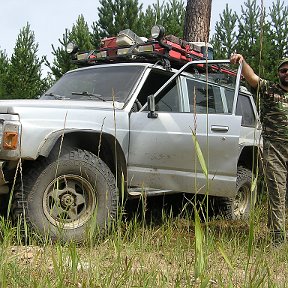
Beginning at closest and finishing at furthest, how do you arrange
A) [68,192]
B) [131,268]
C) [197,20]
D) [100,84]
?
[131,268]
[68,192]
[100,84]
[197,20]

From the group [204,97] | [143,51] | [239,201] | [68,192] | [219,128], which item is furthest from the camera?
[239,201]

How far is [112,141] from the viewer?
397 cm

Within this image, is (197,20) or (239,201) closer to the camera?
(239,201)

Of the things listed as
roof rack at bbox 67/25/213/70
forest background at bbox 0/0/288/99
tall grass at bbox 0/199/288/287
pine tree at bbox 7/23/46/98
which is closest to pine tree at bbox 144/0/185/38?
forest background at bbox 0/0/288/99

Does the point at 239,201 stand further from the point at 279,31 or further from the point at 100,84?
the point at 279,31

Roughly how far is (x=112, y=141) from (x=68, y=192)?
24.2 inches

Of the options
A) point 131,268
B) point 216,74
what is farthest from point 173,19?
point 131,268

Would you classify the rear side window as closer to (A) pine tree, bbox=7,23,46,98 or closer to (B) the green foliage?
(B) the green foliage

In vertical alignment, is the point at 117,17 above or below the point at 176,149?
above

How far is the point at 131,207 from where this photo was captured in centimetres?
545

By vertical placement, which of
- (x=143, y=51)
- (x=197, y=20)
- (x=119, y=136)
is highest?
(x=197, y=20)

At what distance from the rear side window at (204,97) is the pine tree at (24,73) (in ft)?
34.6

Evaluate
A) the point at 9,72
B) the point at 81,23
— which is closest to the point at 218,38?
the point at 81,23

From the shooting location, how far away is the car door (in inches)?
163
